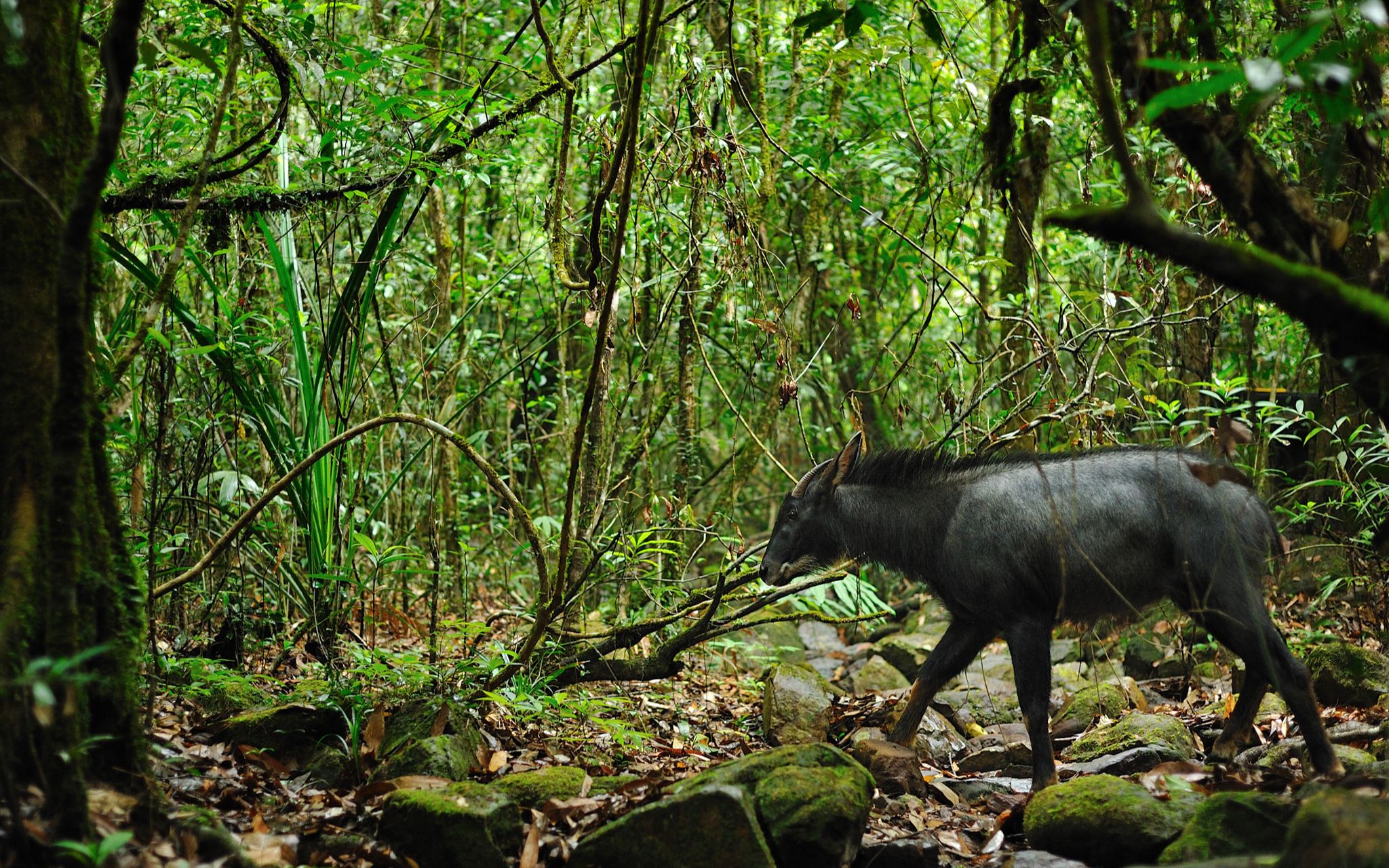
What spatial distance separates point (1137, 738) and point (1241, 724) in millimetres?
663

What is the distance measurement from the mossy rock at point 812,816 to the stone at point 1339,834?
1.46 meters

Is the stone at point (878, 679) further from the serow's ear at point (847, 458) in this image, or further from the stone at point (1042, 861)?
the stone at point (1042, 861)

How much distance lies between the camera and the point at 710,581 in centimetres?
994

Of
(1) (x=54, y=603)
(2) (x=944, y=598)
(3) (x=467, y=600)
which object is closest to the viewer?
(1) (x=54, y=603)

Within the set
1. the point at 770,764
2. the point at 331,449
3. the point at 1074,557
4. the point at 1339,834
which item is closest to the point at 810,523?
the point at 1074,557

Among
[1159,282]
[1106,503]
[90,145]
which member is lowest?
[1106,503]

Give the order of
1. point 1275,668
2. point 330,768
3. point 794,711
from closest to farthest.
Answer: point 330,768, point 1275,668, point 794,711

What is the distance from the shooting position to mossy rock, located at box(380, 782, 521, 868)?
372cm

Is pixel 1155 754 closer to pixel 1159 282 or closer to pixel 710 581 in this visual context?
pixel 1159 282

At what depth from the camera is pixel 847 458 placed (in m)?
6.58

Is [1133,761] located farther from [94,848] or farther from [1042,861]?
[94,848]

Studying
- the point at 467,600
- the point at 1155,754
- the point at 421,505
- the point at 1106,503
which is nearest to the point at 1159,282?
the point at 1106,503

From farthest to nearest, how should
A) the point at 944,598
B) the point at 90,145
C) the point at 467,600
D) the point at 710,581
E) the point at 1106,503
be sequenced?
the point at 710,581 < the point at 467,600 < the point at 944,598 < the point at 1106,503 < the point at 90,145

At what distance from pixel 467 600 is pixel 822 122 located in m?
5.09
